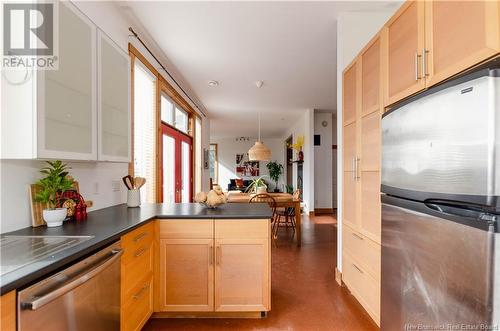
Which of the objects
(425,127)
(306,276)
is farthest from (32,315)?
(306,276)

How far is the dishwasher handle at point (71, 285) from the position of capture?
90 cm

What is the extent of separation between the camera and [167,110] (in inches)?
164

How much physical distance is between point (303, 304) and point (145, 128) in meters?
2.62

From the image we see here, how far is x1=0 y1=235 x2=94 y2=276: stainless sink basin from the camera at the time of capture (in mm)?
989

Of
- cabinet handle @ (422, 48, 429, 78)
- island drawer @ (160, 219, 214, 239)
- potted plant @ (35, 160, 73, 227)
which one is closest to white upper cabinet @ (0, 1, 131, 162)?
potted plant @ (35, 160, 73, 227)

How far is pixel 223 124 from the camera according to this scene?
8562 mm

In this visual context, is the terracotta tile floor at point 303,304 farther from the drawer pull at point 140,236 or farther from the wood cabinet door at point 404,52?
the wood cabinet door at point 404,52

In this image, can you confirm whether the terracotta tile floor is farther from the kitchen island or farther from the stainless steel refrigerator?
the stainless steel refrigerator

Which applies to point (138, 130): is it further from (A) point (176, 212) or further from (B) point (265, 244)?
(B) point (265, 244)

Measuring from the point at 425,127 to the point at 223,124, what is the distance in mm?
7685

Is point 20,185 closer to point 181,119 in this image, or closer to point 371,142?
point 371,142

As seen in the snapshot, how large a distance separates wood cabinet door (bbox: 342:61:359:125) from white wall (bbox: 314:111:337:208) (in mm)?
4535

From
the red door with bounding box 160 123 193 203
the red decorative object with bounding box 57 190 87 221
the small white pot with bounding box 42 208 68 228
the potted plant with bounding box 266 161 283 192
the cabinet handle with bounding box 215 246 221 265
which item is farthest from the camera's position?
the potted plant with bounding box 266 161 283 192

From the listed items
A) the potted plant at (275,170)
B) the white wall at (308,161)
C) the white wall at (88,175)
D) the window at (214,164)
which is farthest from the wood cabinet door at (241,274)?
the window at (214,164)
